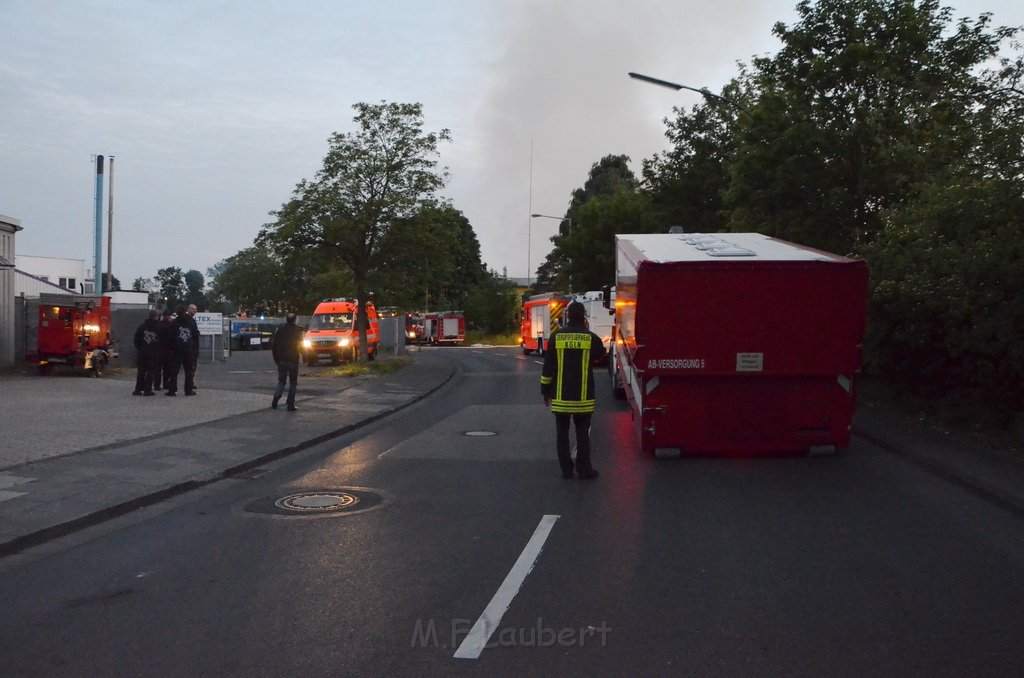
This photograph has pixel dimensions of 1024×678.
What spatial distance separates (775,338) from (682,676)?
6.68 m

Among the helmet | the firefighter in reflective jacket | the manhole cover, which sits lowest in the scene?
the manhole cover

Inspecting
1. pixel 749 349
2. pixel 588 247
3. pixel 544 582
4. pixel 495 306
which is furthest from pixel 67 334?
pixel 495 306

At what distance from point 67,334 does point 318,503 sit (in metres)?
17.8

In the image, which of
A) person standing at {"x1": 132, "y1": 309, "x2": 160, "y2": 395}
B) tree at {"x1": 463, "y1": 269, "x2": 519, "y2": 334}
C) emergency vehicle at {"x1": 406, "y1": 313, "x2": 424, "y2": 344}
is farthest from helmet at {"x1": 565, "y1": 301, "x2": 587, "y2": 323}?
tree at {"x1": 463, "y1": 269, "x2": 519, "y2": 334}

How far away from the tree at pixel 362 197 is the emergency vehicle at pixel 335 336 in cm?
404

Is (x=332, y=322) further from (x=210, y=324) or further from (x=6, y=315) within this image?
(x=6, y=315)

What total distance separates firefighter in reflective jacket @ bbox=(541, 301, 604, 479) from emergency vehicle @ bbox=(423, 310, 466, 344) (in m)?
59.2

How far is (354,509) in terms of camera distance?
8.16m

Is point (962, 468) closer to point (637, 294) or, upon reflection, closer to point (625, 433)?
point (637, 294)

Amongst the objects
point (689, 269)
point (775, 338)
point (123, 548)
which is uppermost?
point (689, 269)

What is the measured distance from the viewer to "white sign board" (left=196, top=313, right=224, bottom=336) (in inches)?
1305

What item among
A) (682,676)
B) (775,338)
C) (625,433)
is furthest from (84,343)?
(682,676)

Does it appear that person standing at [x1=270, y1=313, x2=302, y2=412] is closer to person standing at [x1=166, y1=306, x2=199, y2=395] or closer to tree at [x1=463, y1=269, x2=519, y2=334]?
person standing at [x1=166, y1=306, x2=199, y2=395]

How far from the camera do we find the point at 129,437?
1210 cm
